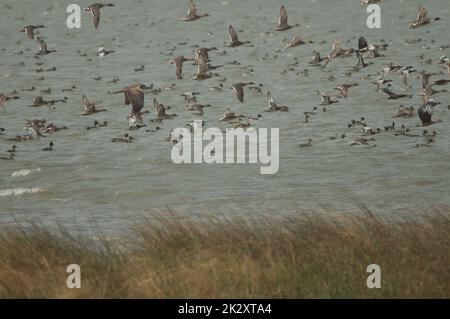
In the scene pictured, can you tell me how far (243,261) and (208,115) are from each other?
22.5 meters

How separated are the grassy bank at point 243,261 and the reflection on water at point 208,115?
194 inches

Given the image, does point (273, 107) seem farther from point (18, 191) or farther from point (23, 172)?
point (18, 191)

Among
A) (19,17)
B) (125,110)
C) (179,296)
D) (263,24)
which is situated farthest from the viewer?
(19,17)

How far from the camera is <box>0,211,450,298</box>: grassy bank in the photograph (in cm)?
1391

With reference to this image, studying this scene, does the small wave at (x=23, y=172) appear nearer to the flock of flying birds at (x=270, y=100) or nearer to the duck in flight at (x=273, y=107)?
the flock of flying birds at (x=270, y=100)

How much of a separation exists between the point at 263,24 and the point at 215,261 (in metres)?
36.4

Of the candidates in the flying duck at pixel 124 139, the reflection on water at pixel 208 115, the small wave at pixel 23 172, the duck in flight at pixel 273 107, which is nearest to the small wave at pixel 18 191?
the reflection on water at pixel 208 115

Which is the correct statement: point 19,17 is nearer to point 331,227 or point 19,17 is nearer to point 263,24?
point 263,24

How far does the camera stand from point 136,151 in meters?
32.1

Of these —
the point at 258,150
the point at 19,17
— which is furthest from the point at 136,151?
the point at 19,17

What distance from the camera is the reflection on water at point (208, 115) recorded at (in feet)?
83.4

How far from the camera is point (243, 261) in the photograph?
14.4 metres

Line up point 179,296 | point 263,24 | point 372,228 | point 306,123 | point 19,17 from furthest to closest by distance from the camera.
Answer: point 19,17, point 263,24, point 306,123, point 372,228, point 179,296

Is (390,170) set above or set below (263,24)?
below
